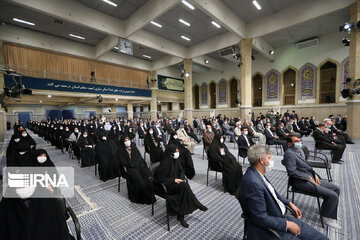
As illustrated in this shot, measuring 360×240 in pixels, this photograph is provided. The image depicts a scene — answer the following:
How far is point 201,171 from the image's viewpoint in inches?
179

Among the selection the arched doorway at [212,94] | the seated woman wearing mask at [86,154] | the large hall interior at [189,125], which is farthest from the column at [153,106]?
the seated woman wearing mask at [86,154]

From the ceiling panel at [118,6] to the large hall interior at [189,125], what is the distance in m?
0.09

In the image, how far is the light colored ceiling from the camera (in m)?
9.92

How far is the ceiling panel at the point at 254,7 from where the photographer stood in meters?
8.73

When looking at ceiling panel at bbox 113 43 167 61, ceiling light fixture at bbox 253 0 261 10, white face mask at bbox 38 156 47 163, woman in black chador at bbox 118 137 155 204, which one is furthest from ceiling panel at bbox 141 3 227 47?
white face mask at bbox 38 156 47 163

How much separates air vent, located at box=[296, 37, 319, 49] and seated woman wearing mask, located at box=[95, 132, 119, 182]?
16.1 meters

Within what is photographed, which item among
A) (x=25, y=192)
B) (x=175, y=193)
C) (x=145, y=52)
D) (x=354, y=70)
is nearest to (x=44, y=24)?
(x=145, y=52)

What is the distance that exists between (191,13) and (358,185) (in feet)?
33.3

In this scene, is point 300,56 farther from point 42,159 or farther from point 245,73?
point 42,159

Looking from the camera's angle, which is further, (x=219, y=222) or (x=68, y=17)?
(x=68, y=17)

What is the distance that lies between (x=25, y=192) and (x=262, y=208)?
208 centimetres

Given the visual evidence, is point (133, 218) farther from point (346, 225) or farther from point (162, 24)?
point (162, 24)

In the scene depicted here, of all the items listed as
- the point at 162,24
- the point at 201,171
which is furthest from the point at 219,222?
the point at 162,24

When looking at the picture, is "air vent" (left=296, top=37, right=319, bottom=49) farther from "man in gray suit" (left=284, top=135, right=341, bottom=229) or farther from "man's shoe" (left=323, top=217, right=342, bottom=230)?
"man's shoe" (left=323, top=217, right=342, bottom=230)
